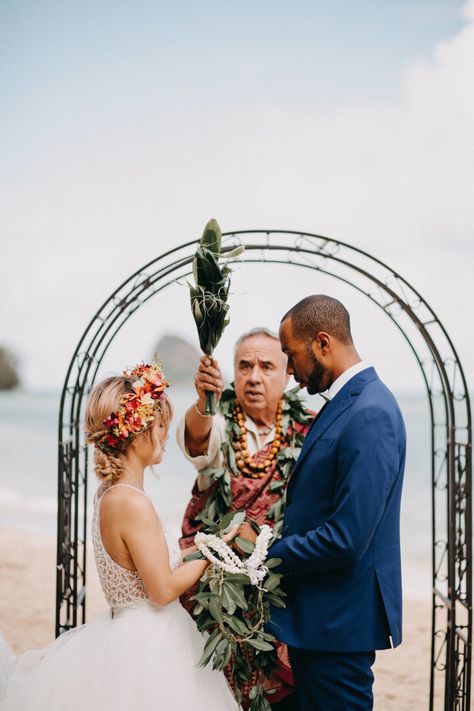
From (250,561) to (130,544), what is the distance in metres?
0.44

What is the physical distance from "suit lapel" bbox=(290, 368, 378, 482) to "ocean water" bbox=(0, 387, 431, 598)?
844cm

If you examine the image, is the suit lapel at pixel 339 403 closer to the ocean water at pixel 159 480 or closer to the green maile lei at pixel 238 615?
the green maile lei at pixel 238 615

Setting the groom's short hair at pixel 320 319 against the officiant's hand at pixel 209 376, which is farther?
the officiant's hand at pixel 209 376

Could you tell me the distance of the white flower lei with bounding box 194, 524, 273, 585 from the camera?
250cm

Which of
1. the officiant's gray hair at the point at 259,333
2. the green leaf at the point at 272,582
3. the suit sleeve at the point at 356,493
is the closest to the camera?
the suit sleeve at the point at 356,493

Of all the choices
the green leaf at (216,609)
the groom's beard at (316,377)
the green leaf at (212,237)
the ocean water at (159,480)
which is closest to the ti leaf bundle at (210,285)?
the green leaf at (212,237)

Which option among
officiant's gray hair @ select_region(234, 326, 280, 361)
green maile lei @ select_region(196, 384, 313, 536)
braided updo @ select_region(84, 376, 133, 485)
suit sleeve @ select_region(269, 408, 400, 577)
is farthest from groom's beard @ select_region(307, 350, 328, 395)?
officiant's gray hair @ select_region(234, 326, 280, 361)

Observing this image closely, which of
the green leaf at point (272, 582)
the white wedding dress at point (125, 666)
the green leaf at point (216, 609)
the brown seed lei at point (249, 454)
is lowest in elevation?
the white wedding dress at point (125, 666)

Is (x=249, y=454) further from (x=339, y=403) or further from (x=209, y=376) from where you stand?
(x=339, y=403)

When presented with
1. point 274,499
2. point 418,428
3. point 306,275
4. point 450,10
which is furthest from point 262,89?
point 274,499

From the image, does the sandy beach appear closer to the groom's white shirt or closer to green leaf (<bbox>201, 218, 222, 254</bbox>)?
the groom's white shirt

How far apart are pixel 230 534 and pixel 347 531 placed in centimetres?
55

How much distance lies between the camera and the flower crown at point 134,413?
2496 mm

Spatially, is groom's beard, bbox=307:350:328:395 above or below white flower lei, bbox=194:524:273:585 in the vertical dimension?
above
